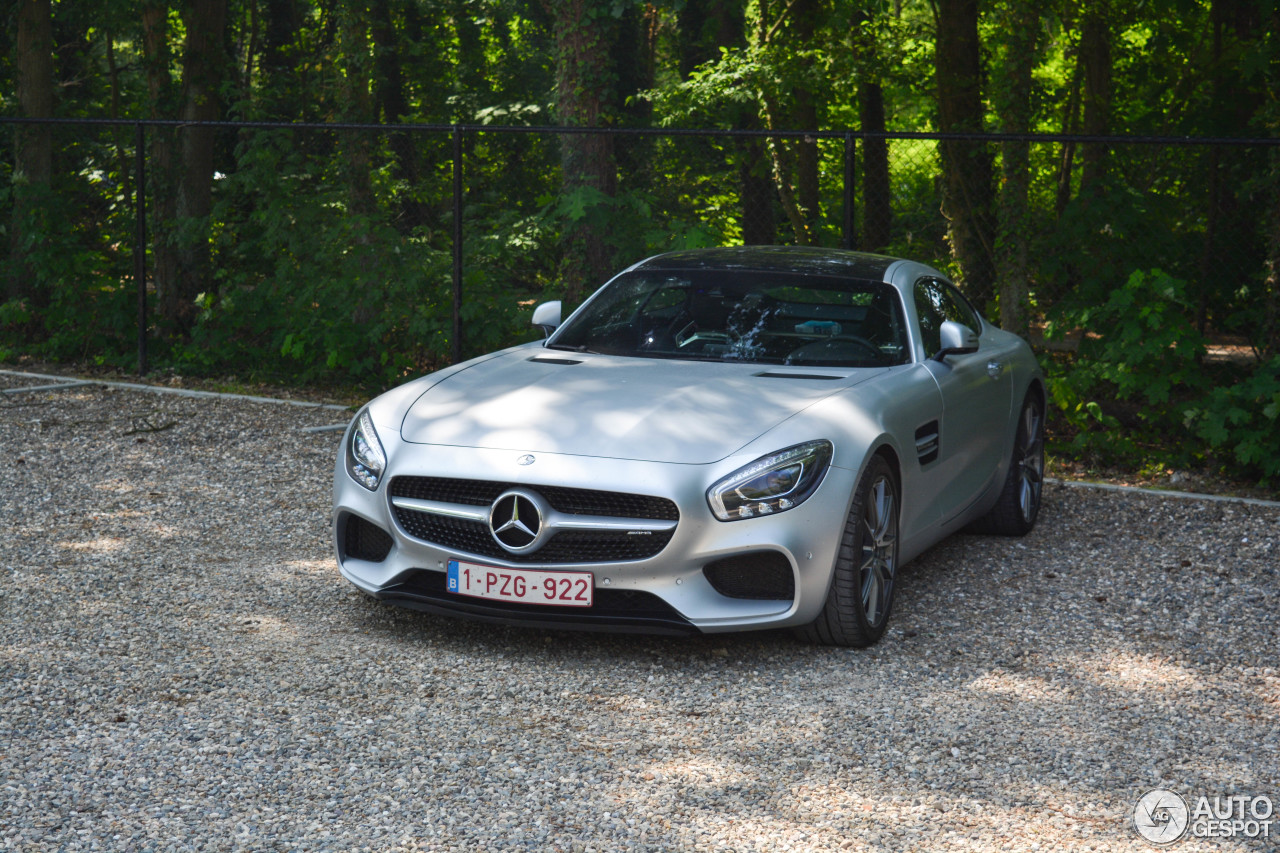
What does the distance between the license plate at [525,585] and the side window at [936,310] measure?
2.16 metres

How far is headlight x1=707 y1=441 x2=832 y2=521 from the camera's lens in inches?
176

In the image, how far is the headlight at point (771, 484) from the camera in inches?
176

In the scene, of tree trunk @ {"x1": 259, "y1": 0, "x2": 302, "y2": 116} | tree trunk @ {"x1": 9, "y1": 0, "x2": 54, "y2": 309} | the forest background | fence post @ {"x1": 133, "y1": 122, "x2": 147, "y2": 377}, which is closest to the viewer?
the forest background

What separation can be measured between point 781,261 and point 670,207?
4.09 m

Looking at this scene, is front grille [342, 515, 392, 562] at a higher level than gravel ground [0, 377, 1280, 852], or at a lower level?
higher

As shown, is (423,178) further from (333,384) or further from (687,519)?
(687,519)

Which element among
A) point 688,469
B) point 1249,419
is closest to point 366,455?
point 688,469

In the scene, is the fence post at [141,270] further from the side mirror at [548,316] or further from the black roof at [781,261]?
the black roof at [781,261]

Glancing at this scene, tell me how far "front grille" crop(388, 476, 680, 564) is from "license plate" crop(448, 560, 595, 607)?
0.17 ft

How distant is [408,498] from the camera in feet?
15.7

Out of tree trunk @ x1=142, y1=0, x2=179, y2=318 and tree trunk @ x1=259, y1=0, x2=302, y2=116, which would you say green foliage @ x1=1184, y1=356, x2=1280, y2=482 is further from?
tree trunk @ x1=259, y1=0, x2=302, y2=116

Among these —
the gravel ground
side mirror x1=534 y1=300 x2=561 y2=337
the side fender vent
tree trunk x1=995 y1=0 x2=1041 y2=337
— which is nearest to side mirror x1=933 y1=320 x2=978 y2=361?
the side fender vent

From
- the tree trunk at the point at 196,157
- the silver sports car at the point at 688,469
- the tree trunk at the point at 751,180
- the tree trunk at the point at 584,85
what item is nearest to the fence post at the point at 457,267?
the tree trunk at the point at 584,85

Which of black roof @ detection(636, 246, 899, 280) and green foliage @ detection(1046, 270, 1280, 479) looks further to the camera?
green foliage @ detection(1046, 270, 1280, 479)
